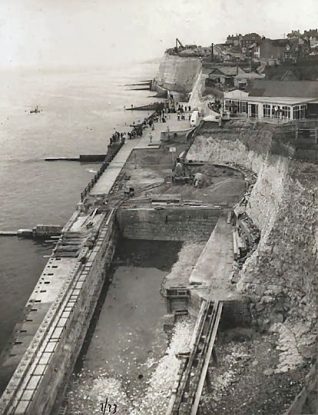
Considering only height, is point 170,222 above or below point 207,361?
above

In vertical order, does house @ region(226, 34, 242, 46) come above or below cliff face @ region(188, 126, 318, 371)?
above

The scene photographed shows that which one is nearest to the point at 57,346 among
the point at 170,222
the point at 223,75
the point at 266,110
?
the point at 170,222

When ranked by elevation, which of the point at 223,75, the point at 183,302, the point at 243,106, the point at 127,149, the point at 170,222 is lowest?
the point at 183,302

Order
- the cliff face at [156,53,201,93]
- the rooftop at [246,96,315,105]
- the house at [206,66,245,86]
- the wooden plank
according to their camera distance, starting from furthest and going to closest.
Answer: the cliff face at [156,53,201,93] < the house at [206,66,245,86] < the rooftop at [246,96,315,105] < the wooden plank

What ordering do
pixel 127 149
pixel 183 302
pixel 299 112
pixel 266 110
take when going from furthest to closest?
pixel 127 149
pixel 266 110
pixel 299 112
pixel 183 302

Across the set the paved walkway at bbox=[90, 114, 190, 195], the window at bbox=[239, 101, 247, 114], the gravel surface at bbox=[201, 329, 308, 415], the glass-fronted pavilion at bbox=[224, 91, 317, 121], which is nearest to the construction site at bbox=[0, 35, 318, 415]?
the gravel surface at bbox=[201, 329, 308, 415]

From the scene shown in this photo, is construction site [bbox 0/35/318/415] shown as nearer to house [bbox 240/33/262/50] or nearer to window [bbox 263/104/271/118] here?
window [bbox 263/104/271/118]

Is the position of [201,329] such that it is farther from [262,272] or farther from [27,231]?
[27,231]

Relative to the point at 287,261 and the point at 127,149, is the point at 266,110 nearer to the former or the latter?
the point at 127,149
